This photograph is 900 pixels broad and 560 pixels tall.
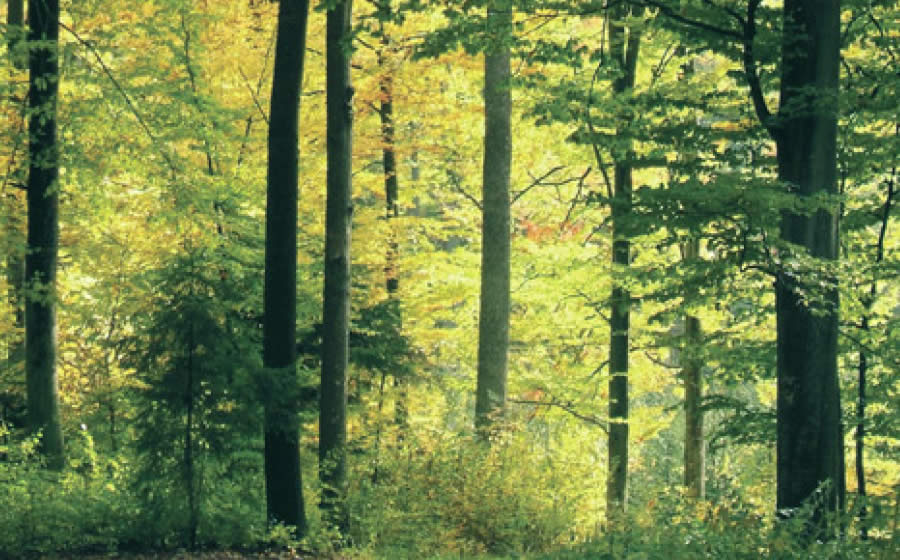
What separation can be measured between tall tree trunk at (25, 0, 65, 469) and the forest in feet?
0.14

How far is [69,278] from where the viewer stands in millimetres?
17922

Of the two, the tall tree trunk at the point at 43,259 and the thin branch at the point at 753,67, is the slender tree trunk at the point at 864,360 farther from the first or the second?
the tall tree trunk at the point at 43,259

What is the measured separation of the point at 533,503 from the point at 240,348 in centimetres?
387

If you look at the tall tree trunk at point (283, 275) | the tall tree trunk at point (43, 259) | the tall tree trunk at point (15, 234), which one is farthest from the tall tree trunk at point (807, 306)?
the tall tree trunk at point (15, 234)

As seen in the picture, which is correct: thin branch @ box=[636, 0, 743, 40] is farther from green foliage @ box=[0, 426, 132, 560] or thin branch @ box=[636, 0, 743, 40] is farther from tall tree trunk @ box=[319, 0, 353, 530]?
green foliage @ box=[0, 426, 132, 560]

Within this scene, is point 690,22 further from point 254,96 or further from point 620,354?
point 254,96

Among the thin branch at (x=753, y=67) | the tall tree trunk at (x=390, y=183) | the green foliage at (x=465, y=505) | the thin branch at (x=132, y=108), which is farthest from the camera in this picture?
the tall tree trunk at (x=390, y=183)

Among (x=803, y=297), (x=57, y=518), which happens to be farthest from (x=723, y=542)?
(x=57, y=518)

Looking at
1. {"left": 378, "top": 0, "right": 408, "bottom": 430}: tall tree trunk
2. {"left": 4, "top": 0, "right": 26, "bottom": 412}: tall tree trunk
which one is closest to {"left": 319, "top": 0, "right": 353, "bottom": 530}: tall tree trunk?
{"left": 4, "top": 0, "right": 26, "bottom": 412}: tall tree trunk

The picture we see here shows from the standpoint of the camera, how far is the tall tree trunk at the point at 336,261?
10297 mm

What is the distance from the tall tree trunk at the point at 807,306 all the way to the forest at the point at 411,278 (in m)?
0.02

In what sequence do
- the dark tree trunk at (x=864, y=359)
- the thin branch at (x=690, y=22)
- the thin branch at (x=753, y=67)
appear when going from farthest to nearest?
the dark tree trunk at (x=864, y=359) → the thin branch at (x=690, y=22) → the thin branch at (x=753, y=67)

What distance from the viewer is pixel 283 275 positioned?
29.7 feet

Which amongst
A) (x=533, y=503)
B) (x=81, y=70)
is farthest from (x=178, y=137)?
(x=533, y=503)
